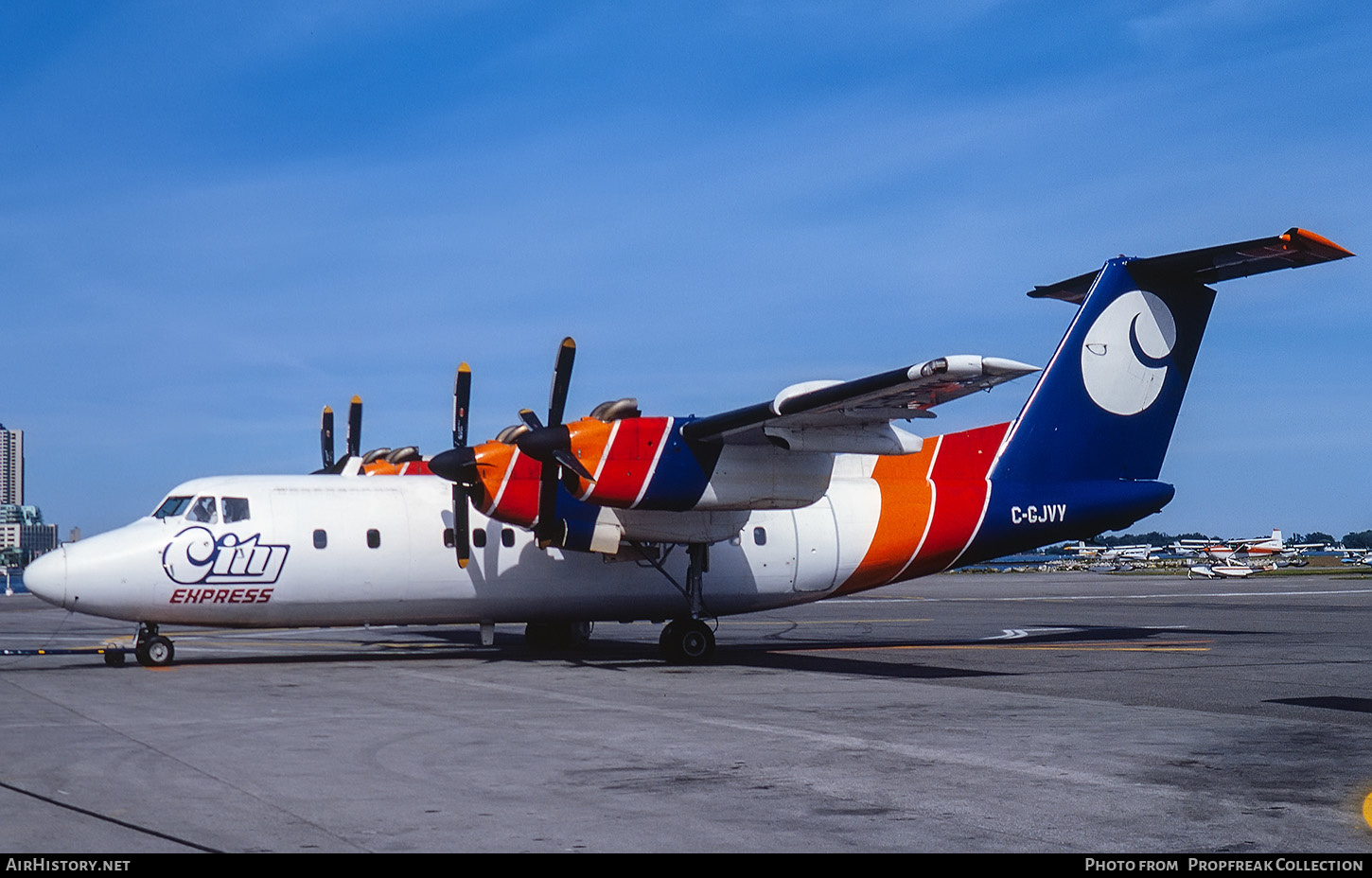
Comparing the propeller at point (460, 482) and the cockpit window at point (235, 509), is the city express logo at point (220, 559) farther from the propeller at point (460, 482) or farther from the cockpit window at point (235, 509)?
the propeller at point (460, 482)

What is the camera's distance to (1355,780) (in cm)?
847

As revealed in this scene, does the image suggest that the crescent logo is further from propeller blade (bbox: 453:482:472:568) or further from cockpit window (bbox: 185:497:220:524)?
cockpit window (bbox: 185:497:220:524)

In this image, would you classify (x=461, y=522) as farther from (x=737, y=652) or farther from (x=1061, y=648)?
(x=1061, y=648)

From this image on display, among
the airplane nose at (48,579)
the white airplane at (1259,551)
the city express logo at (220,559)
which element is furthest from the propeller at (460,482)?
the white airplane at (1259,551)

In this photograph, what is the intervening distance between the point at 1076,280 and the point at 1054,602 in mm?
18330

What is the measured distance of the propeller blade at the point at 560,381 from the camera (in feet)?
58.1

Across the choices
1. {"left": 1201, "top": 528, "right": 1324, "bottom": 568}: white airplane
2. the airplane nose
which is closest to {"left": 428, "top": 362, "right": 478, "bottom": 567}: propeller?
the airplane nose

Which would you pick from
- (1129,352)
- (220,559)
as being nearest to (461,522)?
(220,559)

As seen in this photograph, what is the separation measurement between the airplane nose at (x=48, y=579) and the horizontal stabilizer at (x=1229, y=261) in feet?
54.7

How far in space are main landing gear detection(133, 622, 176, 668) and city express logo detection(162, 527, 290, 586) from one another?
47.2 inches

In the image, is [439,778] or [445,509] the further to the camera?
[445,509]

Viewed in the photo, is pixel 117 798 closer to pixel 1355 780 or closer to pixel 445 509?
pixel 1355 780
